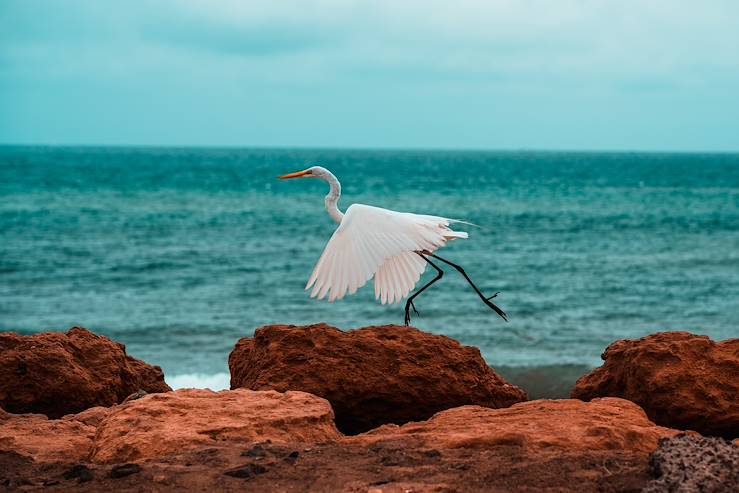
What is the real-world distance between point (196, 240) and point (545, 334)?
13652mm

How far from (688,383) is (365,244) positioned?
6.65 ft

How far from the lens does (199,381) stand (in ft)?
35.4

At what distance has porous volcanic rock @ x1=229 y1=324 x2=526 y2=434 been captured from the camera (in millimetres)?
5289

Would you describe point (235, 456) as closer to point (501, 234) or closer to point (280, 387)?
point (280, 387)

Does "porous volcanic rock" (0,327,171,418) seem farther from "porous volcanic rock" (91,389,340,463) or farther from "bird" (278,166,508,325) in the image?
"bird" (278,166,508,325)

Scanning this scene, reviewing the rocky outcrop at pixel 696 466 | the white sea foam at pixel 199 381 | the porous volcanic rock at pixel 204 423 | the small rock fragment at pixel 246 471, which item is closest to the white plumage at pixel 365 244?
the porous volcanic rock at pixel 204 423

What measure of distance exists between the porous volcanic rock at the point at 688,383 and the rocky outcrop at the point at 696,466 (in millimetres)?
1226

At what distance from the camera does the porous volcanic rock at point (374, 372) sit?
529cm

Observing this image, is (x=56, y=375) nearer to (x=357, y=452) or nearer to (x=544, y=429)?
(x=357, y=452)

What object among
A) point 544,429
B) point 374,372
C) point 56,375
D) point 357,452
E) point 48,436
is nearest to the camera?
point 357,452

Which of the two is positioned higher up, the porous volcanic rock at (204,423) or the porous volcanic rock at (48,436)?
the porous volcanic rock at (204,423)

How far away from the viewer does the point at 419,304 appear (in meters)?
15.1

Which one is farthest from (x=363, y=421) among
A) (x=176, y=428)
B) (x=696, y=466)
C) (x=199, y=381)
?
(x=199, y=381)

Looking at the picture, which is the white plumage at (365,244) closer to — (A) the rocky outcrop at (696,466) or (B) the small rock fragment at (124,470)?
(B) the small rock fragment at (124,470)
